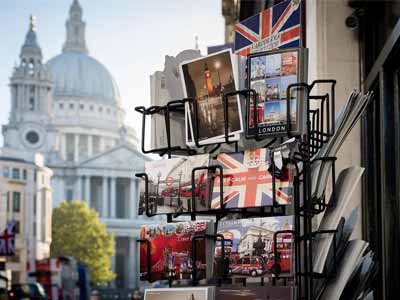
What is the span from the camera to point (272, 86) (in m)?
3.11

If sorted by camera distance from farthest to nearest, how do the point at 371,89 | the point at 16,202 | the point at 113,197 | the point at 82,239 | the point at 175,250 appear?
the point at 113,197, the point at 82,239, the point at 16,202, the point at 371,89, the point at 175,250

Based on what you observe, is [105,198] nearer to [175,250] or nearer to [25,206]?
[25,206]

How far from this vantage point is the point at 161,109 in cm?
337

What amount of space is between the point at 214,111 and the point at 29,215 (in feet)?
195

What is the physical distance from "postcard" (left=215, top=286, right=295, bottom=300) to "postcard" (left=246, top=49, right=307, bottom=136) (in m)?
0.43

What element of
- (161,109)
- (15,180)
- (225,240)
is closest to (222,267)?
(225,240)

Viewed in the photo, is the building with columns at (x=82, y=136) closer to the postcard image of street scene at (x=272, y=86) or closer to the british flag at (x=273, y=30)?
the british flag at (x=273, y=30)

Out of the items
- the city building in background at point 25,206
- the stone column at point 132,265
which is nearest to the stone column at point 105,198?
the stone column at point 132,265

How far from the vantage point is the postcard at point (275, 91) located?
3035 millimetres

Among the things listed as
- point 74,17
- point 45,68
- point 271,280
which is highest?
point 74,17

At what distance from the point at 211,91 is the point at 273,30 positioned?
0.44 m

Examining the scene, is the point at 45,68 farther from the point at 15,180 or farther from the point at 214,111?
the point at 214,111

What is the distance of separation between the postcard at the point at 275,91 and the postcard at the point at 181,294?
46 centimetres

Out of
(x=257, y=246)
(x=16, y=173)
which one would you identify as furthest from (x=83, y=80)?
(x=257, y=246)
